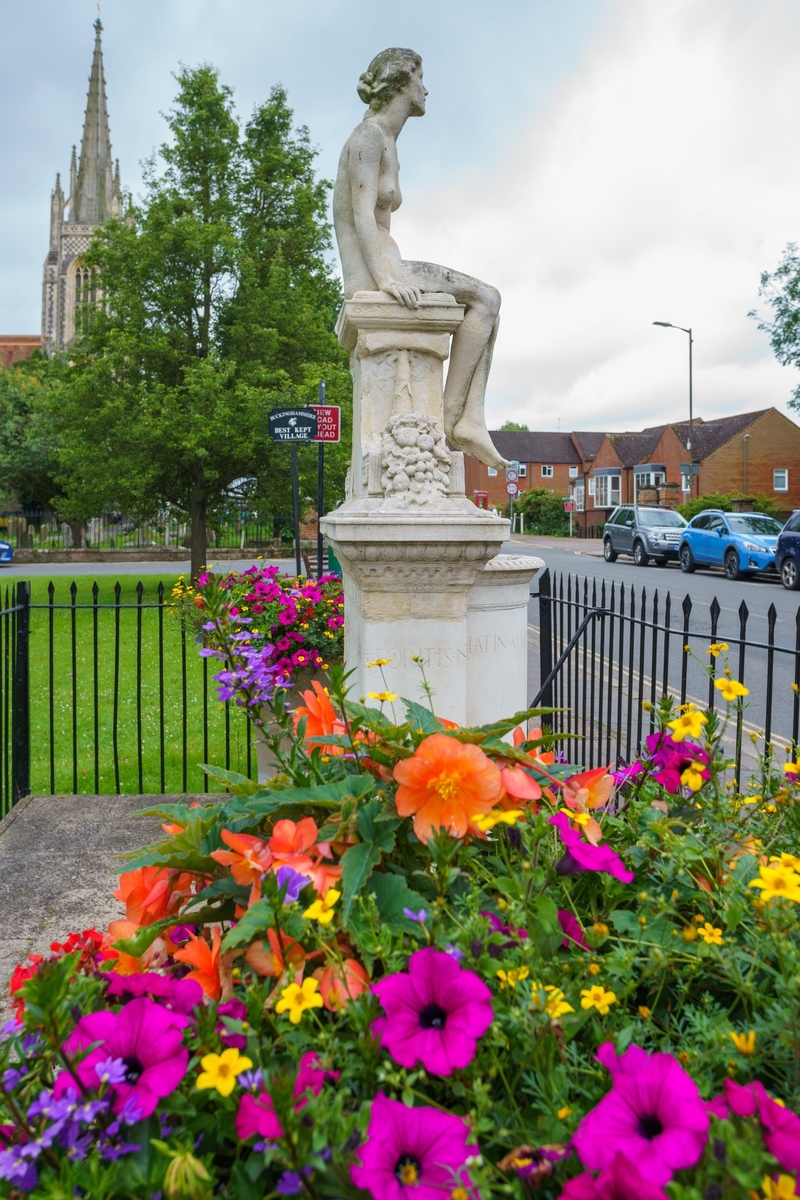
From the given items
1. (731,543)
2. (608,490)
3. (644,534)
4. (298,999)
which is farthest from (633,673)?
(608,490)

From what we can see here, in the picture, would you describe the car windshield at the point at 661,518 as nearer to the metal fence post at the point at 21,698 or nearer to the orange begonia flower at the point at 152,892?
the metal fence post at the point at 21,698

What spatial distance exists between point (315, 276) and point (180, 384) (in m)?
3.79

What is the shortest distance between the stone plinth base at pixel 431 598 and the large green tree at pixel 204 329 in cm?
1249

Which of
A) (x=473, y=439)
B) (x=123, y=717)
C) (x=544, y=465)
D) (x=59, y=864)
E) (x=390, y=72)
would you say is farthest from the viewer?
(x=544, y=465)

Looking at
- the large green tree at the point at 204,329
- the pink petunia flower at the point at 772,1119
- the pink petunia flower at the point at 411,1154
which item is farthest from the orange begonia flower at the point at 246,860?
the large green tree at the point at 204,329

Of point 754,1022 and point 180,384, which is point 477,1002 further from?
point 180,384

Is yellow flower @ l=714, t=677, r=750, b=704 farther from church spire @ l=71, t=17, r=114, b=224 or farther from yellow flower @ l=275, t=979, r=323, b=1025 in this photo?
church spire @ l=71, t=17, r=114, b=224

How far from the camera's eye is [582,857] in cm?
113

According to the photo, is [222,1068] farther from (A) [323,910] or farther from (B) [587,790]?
(B) [587,790]

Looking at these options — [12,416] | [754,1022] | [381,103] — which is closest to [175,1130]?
[754,1022]

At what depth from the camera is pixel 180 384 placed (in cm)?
1725

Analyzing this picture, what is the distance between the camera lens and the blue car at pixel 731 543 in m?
21.9

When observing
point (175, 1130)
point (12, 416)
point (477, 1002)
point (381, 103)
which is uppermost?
point (12, 416)

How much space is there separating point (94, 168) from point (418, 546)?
276ft
